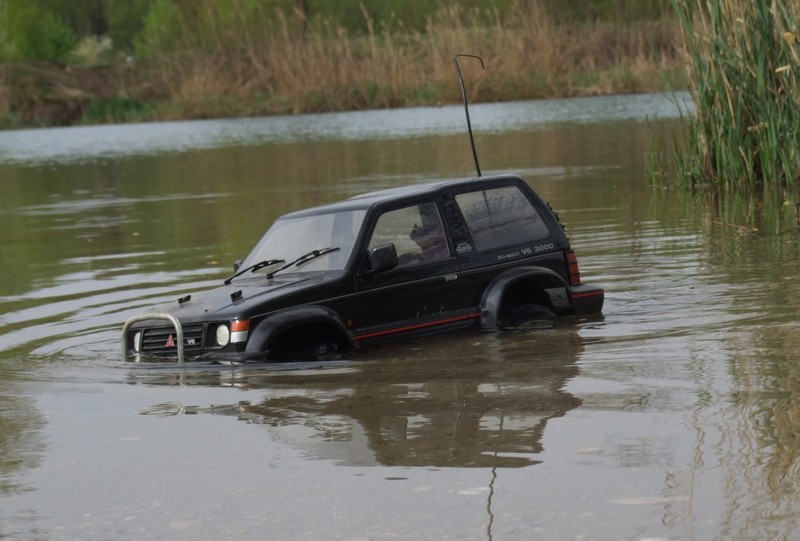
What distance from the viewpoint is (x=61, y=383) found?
10.6 m

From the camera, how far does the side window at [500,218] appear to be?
11.6 meters

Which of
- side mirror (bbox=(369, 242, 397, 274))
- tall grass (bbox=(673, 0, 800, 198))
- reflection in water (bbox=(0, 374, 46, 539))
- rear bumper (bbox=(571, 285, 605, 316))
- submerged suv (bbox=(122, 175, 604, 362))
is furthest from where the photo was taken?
tall grass (bbox=(673, 0, 800, 198))

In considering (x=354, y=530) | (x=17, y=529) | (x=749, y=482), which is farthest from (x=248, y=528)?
(x=749, y=482)

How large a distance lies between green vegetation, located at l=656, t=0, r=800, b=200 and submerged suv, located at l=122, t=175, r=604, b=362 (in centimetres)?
619

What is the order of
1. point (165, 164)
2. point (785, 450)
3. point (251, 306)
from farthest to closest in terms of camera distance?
point (165, 164) → point (251, 306) → point (785, 450)

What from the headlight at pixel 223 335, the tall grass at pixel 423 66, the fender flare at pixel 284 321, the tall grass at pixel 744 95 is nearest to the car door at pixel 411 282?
the fender flare at pixel 284 321

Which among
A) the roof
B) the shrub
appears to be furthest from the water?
the shrub

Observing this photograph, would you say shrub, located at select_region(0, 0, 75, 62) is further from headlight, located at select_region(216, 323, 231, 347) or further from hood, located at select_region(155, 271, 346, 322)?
headlight, located at select_region(216, 323, 231, 347)

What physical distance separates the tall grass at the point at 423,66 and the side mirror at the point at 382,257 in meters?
40.4

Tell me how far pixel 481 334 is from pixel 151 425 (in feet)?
11.1

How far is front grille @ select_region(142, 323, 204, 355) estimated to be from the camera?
10.5 metres

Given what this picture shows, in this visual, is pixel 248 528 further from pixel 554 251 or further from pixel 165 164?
pixel 165 164

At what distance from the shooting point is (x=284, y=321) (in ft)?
33.8

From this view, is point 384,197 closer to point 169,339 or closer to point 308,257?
point 308,257
